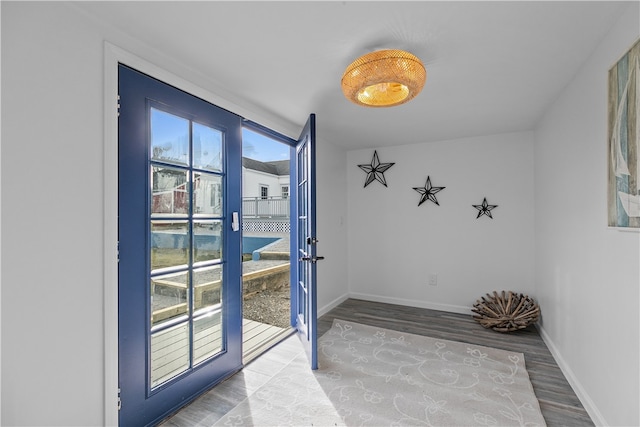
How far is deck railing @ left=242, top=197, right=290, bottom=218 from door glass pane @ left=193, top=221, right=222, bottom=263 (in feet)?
18.6

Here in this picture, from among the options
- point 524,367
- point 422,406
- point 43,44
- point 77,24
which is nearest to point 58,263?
point 43,44

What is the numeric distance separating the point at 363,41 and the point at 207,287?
1851 millimetres

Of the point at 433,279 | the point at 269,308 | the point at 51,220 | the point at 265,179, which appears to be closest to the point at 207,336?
the point at 51,220

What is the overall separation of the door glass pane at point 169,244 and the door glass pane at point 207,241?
0.22 ft

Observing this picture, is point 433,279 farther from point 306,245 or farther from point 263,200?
point 263,200

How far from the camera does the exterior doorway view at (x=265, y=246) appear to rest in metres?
3.16

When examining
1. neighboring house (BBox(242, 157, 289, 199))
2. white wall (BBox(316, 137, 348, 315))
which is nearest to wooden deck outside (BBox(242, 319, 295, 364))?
white wall (BBox(316, 137, 348, 315))

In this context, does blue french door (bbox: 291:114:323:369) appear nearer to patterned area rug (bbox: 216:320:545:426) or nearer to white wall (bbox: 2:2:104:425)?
patterned area rug (bbox: 216:320:545:426)

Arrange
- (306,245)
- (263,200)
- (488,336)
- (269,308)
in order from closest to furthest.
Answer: (306,245) < (488,336) < (269,308) < (263,200)

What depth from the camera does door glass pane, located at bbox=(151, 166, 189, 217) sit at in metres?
1.77

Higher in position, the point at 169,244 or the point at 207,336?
the point at 169,244

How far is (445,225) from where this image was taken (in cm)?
379

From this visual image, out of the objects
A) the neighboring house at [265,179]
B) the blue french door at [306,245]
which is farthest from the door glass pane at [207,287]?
the neighboring house at [265,179]

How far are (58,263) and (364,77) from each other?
1743 mm
